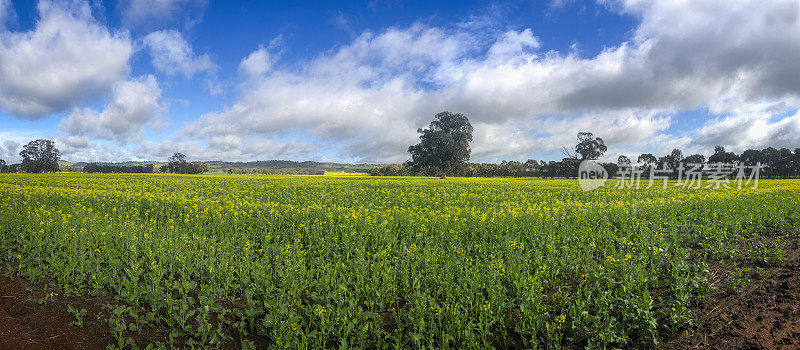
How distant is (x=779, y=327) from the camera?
A: 15.2 ft

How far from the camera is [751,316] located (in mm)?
4934

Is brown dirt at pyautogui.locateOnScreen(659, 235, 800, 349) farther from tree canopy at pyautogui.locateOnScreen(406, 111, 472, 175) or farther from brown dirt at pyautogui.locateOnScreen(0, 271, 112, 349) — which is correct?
tree canopy at pyautogui.locateOnScreen(406, 111, 472, 175)

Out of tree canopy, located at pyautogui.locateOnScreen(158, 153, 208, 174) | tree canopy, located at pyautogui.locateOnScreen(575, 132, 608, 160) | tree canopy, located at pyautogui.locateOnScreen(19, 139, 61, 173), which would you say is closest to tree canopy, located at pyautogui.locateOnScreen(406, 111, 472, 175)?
tree canopy, located at pyautogui.locateOnScreen(575, 132, 608, 160)

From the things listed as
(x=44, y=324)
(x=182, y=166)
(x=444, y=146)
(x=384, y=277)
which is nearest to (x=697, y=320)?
(x=384, y=277)

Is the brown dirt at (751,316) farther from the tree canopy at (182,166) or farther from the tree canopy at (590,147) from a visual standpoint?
the tree canopy at (182,166)

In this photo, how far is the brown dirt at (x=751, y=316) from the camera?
175 inches

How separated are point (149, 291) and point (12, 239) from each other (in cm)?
654

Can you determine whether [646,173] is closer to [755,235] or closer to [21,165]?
[755,235]

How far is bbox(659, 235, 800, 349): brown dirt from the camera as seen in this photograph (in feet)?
14.6

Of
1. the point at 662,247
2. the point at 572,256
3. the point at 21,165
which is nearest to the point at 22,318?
the point at 572,256

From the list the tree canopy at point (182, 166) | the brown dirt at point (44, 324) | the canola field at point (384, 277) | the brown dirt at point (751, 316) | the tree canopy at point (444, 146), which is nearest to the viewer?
the brown dirt at point (751, 316)

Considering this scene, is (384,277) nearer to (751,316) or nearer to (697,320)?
(697,320)

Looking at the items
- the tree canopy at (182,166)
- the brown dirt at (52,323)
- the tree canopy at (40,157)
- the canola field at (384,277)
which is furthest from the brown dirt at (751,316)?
the tree canopy at (40,157)

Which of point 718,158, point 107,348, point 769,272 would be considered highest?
point 718,158
